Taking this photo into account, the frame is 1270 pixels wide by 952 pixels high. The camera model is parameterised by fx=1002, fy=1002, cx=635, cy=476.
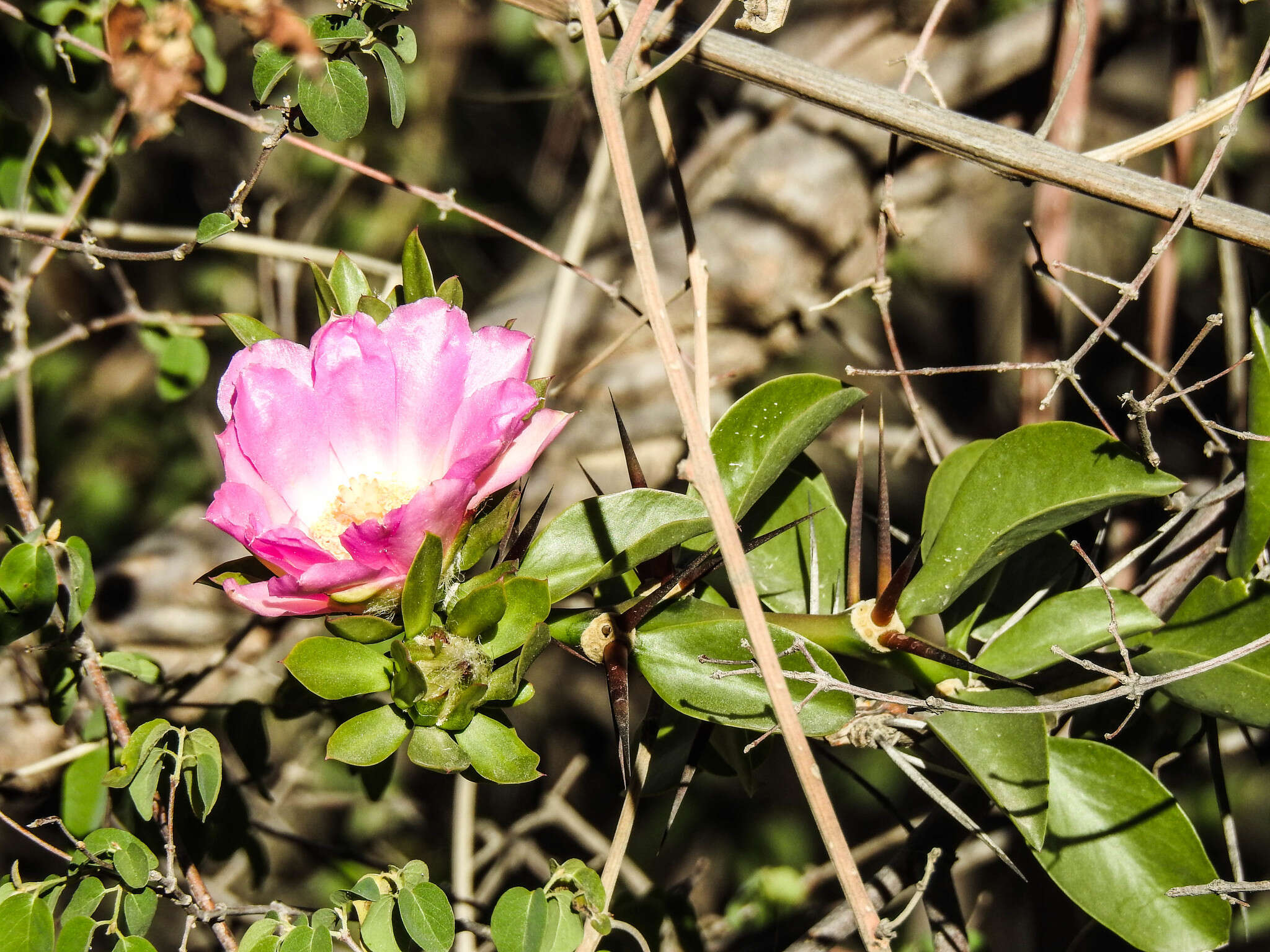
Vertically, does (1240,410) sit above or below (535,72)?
below

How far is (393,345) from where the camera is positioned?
2.15 ft

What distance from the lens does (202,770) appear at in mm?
723

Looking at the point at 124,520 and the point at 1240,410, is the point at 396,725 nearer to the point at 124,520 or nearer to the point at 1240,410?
the point at 1240,410

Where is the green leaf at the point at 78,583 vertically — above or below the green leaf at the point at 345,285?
below

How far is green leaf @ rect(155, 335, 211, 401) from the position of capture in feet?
3.93

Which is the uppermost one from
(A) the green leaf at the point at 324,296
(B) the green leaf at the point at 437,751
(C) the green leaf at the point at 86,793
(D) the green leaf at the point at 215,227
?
(D) the green leaf at the point at 215,227

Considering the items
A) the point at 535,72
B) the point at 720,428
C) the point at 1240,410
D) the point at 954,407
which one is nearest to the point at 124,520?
the point at 535,72

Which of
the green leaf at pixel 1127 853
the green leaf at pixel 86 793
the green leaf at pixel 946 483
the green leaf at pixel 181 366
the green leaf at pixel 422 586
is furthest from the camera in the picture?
the green leaf at pixel 181 366

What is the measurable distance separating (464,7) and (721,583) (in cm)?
204

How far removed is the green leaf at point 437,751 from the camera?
605mm

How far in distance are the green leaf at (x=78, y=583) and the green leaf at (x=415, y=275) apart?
1.21ft

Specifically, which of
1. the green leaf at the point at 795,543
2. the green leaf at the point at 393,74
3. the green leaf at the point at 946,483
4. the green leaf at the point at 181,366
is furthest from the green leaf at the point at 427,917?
the green leaf at the point at 181,366

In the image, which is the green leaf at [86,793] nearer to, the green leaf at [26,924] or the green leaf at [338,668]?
the green leaf at [26,924]

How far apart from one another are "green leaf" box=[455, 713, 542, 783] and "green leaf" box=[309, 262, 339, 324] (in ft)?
0.97
